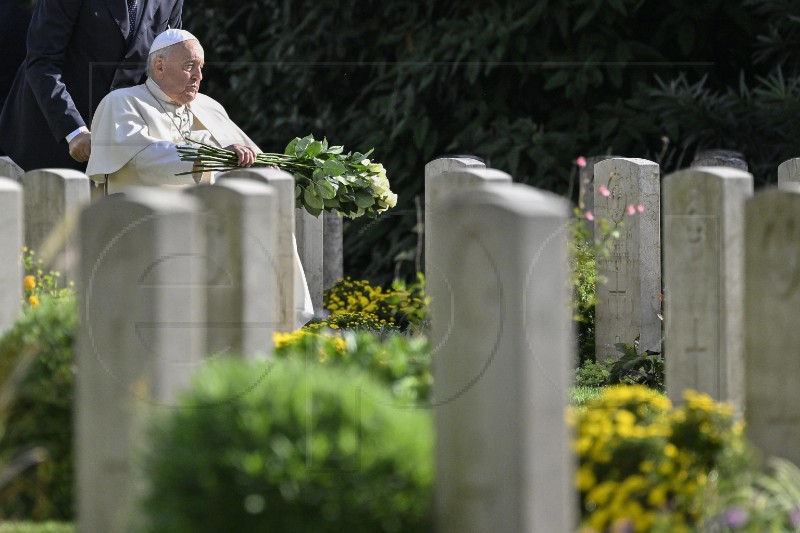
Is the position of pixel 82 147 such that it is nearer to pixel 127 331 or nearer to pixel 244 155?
pixel 244 155

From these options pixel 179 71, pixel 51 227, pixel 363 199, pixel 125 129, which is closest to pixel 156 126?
pixel 125 129

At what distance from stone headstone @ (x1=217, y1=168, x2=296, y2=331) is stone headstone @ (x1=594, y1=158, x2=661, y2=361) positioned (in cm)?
283

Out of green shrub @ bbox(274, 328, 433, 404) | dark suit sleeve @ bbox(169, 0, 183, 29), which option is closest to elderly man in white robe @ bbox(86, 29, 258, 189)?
dark suit sleeve @ bbox(169, 0, 183, 29)

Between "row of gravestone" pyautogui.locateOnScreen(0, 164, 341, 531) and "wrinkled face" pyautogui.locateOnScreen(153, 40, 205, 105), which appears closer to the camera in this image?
"row of gravestone" pyautogui.locateOnScreen(0, 164, 341, 531)

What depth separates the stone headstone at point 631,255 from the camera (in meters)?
7.82

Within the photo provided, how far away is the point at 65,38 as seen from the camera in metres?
8.34

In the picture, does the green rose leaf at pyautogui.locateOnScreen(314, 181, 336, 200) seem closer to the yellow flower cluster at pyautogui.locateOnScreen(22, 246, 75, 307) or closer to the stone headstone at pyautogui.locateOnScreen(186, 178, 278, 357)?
the yellow flower cluster at pyautogui.locateOnScreen(22, 246, 75, 307)

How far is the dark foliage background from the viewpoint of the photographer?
10898mm

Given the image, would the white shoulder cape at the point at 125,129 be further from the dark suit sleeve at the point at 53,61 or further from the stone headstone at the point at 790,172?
the stone headstone at the point at 790,172

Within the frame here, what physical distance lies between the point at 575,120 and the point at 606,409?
7.62 m

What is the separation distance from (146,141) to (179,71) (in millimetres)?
425

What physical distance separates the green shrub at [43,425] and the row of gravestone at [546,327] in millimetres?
1111

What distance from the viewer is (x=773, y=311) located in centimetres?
417

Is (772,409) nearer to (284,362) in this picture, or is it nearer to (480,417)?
(480,417)
